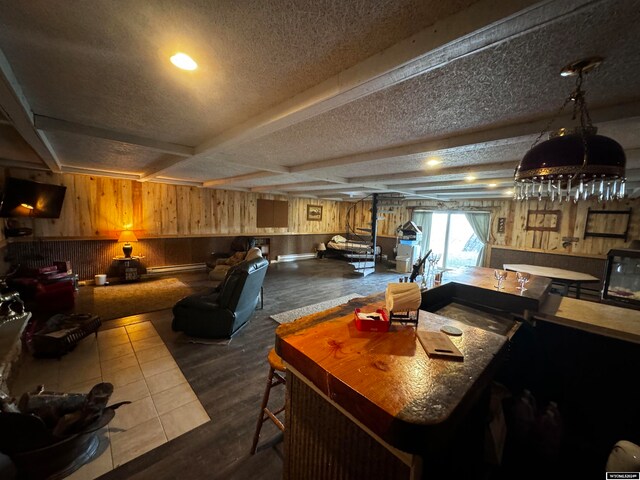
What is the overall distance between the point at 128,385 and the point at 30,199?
429 cm

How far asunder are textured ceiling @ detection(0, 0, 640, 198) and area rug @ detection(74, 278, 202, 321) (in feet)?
8.56

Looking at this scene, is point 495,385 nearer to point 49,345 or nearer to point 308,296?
point 308,296

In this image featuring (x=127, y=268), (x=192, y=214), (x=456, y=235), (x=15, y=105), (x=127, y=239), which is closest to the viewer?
(x=15, y=105)

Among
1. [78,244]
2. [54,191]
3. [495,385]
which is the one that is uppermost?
[54,191]

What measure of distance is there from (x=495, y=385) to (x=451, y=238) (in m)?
6.86

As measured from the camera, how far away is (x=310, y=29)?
3.33ft

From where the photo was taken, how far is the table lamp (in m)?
5.02

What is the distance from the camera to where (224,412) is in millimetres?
1979

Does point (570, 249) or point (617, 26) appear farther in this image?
point (570, 249)

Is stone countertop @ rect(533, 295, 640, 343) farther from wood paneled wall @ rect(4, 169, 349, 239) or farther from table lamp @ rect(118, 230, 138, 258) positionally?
wood paneled wall @ rect(4, 169, 349, 239)

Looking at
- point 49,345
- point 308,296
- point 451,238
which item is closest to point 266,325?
point 308,296

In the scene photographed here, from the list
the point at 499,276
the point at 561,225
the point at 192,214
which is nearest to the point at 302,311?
the point at 499,276

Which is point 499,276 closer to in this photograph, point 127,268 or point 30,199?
point 127,268

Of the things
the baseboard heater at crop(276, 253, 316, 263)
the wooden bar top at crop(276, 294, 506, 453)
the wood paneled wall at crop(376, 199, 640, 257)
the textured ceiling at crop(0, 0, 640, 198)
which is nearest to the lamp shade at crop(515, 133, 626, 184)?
the textured ceiling at crop(0, 0, 640, 198)
